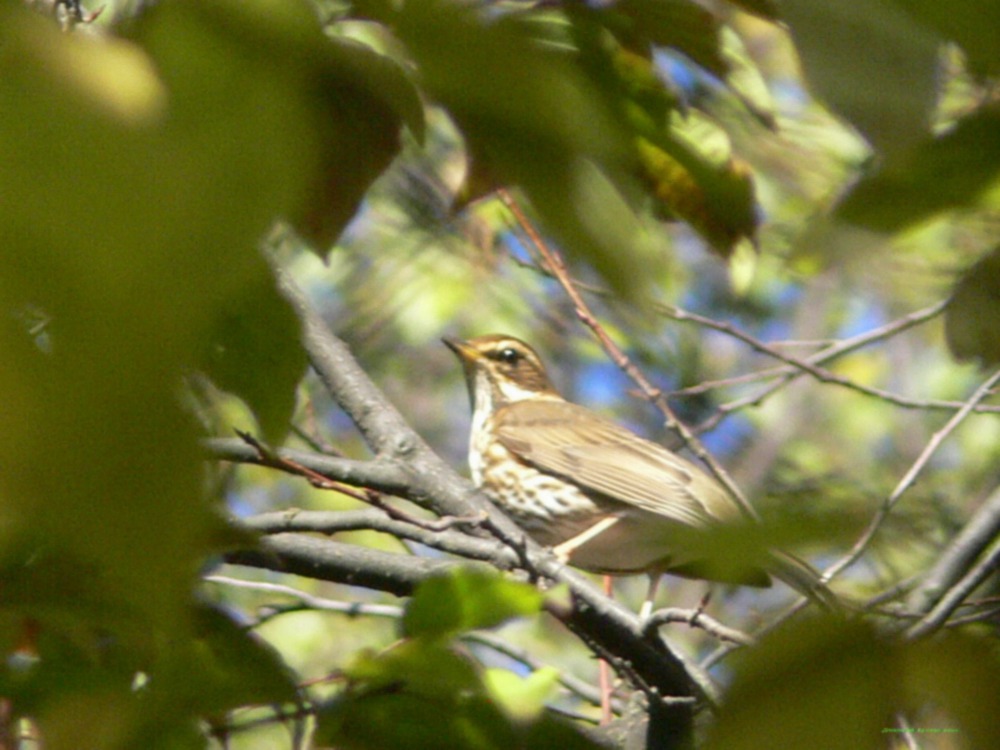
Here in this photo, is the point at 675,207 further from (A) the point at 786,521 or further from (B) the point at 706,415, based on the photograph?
(B) the point at 706,415

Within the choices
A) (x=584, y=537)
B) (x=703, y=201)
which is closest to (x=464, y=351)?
(x=584, y=537)

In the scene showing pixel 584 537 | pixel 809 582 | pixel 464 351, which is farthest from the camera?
pixel 464 351

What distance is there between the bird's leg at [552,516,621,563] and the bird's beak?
1153 mm

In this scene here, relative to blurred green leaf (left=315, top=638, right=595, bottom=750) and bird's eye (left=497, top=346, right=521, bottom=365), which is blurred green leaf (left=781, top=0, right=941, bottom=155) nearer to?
blurred green leaf (left=315, top=638, right=595, bottom=750)

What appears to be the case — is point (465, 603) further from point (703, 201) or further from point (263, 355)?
point (703, 201)

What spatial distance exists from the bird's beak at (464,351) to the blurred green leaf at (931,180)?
4503mm

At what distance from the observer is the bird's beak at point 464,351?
518 cm

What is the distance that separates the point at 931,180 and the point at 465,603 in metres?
0.57

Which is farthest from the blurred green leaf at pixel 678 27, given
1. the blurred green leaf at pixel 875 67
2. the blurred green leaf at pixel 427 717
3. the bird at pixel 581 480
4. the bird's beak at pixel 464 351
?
the bird's beak at pixel 464 351

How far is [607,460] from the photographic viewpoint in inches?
181

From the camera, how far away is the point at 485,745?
106 centimetres

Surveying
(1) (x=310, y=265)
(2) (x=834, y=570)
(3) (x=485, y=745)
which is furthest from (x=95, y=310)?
(1) (x=310, y=265)

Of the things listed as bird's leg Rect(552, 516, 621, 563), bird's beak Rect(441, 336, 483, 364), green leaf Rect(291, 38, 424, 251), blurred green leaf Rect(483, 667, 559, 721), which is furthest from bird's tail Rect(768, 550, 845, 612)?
bird's beak Rect(441, 336, 483, 364)

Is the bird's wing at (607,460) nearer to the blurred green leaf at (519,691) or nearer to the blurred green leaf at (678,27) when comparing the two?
the blurred green leaf at (519,691)
